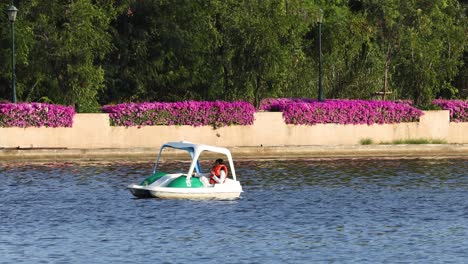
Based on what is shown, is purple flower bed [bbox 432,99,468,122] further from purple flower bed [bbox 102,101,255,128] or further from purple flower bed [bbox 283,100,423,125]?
purple flower bed [bbox 102,101,255,128]

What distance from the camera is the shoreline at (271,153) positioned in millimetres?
48500

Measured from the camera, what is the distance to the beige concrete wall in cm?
5144

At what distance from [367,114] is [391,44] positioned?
893 cm

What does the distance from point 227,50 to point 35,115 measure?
10505 millimetres

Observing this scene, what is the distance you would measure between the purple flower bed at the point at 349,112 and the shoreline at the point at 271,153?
2.79 m

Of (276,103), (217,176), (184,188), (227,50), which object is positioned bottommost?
(184,188)

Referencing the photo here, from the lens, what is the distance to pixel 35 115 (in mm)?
51281

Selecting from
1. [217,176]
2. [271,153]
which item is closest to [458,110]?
[271,153]

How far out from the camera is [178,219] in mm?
31031

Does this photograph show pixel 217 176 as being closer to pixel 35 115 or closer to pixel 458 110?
pixel 35 115

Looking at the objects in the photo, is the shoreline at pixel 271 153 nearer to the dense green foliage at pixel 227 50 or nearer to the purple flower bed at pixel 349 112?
the purple flower bed at pixel 349 112

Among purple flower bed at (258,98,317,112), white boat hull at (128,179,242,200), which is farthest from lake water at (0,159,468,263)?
purple flower bed at (258,98,317,112)

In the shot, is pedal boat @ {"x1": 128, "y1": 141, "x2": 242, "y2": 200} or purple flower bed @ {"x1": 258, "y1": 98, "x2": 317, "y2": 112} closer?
pedal boat @ {"x1": 128, "y1": 141, "x2": 242, "y2": 200}

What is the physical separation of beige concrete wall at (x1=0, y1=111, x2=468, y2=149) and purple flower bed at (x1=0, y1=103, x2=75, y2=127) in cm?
24
